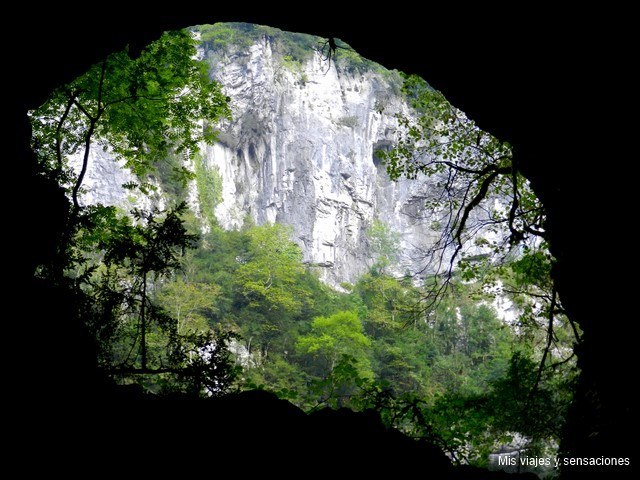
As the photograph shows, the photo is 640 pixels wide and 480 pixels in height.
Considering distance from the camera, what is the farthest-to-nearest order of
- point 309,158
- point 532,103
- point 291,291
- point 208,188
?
point 309,158 < point 208,188 < point 291,291 < point 532,103

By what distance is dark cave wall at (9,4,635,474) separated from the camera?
2711mm

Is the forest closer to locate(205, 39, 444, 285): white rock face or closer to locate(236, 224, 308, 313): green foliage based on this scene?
locate(236, 224, 308, 313): green foliage

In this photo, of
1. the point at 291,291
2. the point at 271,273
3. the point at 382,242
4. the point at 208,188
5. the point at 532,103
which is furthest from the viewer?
the point at 382,242

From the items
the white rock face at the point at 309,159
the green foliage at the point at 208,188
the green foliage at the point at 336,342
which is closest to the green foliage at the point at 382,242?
the white rock face at the point at 309,159

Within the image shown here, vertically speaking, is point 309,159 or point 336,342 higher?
point 309,159

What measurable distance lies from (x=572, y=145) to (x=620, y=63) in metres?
0.57

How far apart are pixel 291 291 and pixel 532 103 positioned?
24002 millimetres

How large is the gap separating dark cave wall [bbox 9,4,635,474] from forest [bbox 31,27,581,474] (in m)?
0.43

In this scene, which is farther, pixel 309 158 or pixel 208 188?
pixel 309 158

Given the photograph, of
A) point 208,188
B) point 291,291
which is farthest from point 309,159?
point 291,291

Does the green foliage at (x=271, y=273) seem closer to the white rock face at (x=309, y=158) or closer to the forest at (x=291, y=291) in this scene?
the forest at (x=291, y=291)

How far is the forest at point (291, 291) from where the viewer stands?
3852mm

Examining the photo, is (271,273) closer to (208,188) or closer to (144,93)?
(208,188)

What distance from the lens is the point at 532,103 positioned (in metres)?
3.26
